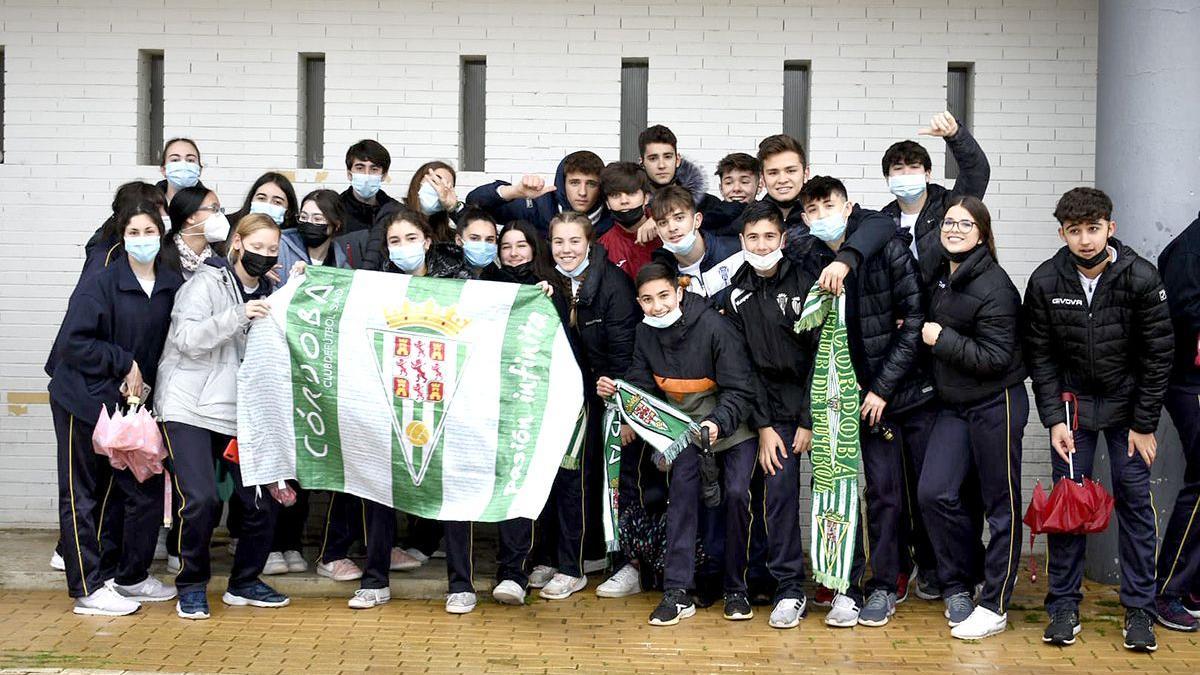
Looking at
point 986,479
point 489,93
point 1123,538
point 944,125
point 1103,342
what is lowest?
point 1123,538

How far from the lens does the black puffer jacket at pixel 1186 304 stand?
6.33 metres

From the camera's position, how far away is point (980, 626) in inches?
242

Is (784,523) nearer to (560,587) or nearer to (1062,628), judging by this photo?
(560,587)

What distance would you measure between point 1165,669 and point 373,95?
5566 millimetres

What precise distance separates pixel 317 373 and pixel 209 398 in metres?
0.54

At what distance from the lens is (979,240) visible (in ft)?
20.3

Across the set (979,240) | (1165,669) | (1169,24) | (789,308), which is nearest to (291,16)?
(789,308)

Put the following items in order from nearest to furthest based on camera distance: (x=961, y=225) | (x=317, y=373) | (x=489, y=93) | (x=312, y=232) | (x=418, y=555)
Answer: (x=961, y=225) < (x=317, y=373) < (x=312, y=232) < (x=418, y=555) < (x=489, y=93)

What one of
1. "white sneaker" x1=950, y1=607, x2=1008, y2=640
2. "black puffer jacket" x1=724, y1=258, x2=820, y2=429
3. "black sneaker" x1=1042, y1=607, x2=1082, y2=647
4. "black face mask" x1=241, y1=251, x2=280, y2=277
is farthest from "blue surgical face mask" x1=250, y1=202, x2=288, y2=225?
"black sneaker" x1=1042, y1=607, x2=1082, y2=647

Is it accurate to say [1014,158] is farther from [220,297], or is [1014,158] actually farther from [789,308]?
[220,297]

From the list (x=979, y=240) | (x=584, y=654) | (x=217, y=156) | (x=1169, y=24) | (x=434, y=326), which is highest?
(x=1169, y=24)

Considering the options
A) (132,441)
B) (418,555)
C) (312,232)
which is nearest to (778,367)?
(418,555)

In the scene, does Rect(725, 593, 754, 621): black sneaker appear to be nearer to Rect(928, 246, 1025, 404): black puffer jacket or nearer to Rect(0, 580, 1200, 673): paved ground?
Rect(0, 580, 1200, 673): paved ground

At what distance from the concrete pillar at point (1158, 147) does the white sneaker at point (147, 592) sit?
16.6 feet
